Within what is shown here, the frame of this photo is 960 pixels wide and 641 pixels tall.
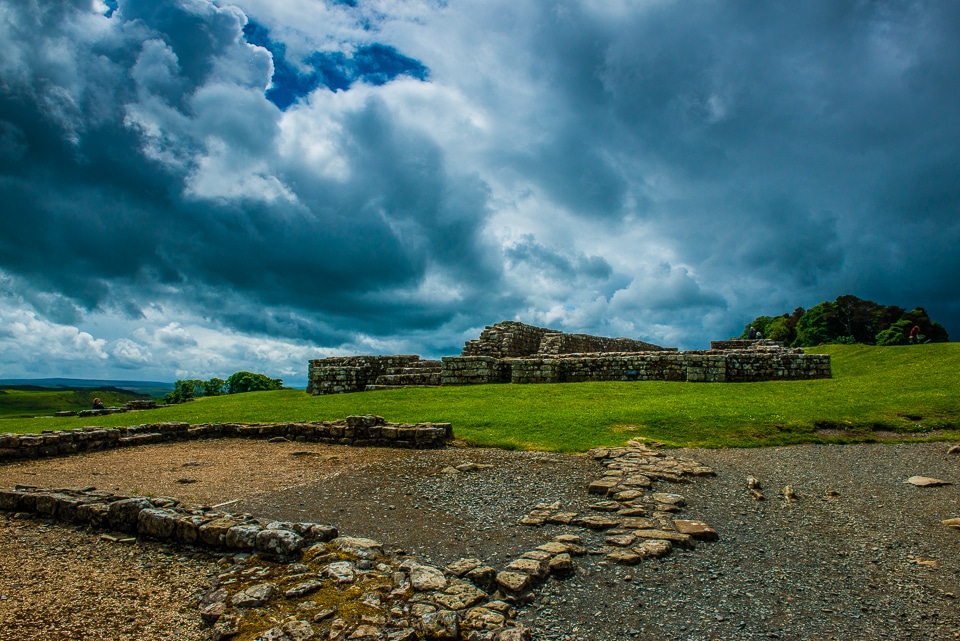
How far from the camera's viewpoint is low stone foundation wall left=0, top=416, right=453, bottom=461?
13750 millimetres

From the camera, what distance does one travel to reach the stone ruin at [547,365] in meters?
22.5

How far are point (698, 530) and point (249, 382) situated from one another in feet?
149

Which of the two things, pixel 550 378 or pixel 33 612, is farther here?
pixel 550 378

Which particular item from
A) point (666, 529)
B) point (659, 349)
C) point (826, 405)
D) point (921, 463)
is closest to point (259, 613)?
point (666, 529)

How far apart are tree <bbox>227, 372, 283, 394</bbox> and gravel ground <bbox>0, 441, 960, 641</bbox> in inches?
1371

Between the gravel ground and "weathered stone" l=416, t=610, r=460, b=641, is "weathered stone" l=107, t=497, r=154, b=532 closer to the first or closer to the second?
the gravel ground

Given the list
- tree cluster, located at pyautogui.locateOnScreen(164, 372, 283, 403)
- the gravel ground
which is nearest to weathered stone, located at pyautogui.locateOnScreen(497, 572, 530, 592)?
the gravel ground

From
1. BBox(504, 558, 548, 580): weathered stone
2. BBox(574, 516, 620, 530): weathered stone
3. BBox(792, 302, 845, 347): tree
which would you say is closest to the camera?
BBox(504, 558, 548, 580): weathered stone

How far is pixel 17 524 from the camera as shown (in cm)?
789

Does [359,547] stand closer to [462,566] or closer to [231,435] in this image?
[462,566]

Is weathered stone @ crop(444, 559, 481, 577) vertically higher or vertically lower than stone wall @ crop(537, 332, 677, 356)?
lower

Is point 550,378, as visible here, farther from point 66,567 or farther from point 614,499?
point 66,567

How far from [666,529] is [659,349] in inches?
1406

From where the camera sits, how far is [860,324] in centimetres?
4206
